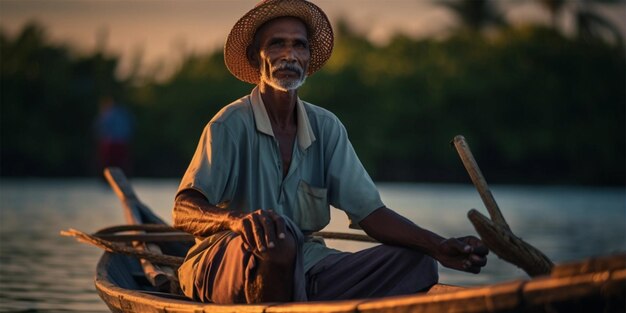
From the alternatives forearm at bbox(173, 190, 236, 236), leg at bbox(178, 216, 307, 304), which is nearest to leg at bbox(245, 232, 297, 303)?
leg at bbox(178, 216, 307, 304)

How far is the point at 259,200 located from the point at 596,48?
81.7 feet

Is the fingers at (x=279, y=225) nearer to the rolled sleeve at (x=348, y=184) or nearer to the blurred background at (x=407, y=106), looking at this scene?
the rolled sleeve at (x=348, y=184)

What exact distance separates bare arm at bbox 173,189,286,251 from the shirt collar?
36 centimetres

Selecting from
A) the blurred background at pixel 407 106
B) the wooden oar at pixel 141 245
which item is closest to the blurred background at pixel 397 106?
the blurred background at pixel 407 106

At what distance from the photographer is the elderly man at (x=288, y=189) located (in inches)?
155

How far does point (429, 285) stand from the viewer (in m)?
4.15

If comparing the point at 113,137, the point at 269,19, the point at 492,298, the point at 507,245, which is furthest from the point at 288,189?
the point at 113,137

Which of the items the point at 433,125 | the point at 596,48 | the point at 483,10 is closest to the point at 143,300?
the point at 433,125

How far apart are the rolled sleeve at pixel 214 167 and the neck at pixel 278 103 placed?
9.5 inches

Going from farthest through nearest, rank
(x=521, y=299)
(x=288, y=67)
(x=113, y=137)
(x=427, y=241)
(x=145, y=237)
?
1. (x=113, y=137)
2. (x=145, y=237)
3. (x=288, y=67)
4. (x=427, y=241)
5. (x=521, y=299)

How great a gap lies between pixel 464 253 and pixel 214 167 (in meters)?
0.81

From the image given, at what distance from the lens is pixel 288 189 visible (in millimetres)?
4234

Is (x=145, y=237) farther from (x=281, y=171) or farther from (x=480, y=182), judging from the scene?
(x=480, y=182)

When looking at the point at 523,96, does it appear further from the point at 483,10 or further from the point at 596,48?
the point at 483,10
